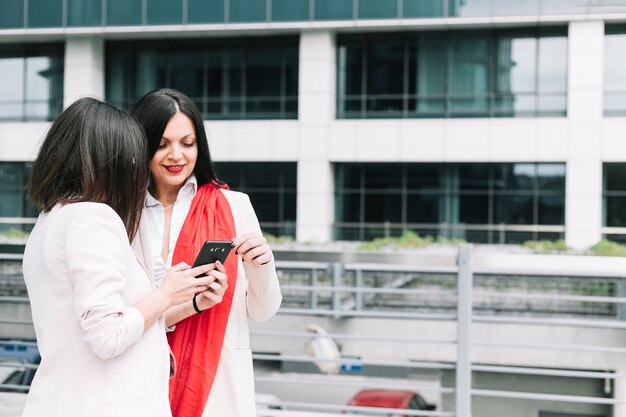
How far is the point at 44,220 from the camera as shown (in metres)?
2.02

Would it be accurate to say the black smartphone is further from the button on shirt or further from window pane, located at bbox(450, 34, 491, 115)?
window pane, located at bbox(450, 34, 491, 115)

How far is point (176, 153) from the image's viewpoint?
259cm

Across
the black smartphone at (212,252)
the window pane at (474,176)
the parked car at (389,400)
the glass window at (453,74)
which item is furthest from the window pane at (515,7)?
the black smartphone at (212,252)

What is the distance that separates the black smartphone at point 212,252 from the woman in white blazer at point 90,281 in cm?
20

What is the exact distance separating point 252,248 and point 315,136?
2194 cm

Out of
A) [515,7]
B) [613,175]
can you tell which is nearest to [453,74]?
[515,7]

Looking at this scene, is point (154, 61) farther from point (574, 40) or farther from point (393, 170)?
point (574, 40)

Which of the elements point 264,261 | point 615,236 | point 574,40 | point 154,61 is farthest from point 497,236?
point 264,261

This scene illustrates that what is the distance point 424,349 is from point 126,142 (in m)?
10.3

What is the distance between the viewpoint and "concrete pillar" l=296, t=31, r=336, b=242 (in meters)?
24.1

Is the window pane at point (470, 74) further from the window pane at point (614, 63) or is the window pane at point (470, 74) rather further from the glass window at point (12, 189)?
the glass window at point (12, 189)

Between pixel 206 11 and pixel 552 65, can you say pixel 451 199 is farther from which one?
pixel 206 11

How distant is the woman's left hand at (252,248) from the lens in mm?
2389

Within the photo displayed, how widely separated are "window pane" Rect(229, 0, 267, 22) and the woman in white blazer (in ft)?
73.4
